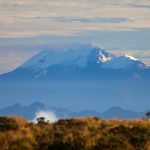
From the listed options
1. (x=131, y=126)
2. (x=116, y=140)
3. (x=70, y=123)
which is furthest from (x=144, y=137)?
(x=70, y=123)

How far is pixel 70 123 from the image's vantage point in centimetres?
3850

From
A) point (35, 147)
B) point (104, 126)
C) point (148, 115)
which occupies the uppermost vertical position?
point (148, 115)

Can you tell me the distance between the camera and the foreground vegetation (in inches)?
1234

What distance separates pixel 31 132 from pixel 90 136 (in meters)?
3.14

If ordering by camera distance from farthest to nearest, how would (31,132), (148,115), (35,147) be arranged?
(148,115)
(31,132)
(35,147)

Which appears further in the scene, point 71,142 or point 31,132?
point 31,132

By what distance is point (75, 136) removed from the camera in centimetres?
3281

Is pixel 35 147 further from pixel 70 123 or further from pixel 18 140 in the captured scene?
pixel 70 123

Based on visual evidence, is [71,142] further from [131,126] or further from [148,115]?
[148,115]

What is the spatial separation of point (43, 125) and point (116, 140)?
24.1 ft

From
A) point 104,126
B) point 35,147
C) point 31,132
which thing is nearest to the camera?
point 35,147

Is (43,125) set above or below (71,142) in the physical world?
above

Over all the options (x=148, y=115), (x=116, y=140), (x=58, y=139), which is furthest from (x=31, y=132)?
(x=148, y=115)

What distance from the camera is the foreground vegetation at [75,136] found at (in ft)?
103
